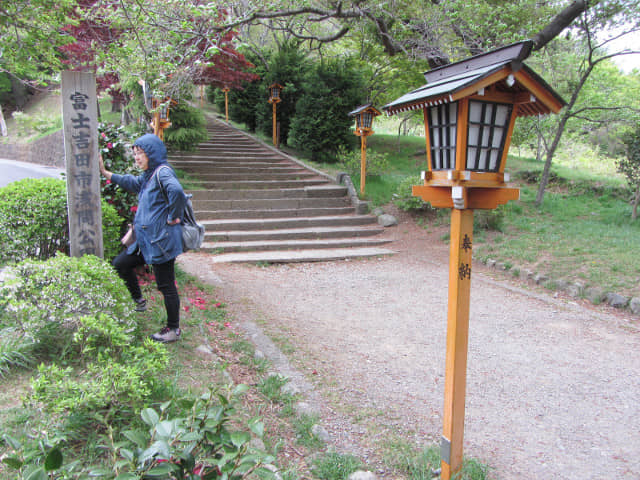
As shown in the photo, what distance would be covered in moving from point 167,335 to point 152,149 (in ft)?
5.38

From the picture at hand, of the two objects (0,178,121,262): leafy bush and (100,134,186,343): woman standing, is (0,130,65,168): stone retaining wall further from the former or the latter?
(100,134,186,343): woman standing

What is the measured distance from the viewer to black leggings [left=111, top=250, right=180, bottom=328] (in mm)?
3758

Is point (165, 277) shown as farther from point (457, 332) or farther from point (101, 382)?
point (457, 332)

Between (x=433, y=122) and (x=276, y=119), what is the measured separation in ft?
49.6

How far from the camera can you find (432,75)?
3.02 meters

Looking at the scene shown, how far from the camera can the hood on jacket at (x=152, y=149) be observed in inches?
145

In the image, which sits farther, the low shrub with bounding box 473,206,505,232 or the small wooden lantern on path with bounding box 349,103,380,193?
the small wooden lantern on path with bounding box 349,103,380,193

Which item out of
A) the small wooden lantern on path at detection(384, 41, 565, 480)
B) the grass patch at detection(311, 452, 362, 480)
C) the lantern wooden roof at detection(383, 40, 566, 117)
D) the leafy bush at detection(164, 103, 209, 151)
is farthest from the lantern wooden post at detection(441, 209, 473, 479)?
the leafy bush at detection(164, 103, 209, 151)

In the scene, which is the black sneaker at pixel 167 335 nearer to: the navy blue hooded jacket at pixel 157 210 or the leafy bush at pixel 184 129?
the navy blue hooded jacket at pixel 157 210

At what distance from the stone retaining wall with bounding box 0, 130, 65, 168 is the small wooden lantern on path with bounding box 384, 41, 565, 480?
17.8m

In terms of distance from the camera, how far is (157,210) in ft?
12.1

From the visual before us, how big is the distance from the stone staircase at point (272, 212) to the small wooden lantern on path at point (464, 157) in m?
5.88

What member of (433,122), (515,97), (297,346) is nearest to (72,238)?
(297,346)

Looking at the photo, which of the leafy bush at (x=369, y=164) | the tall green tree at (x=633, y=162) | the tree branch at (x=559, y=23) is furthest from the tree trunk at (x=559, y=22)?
the leafy bush at (x=369, y=164)
